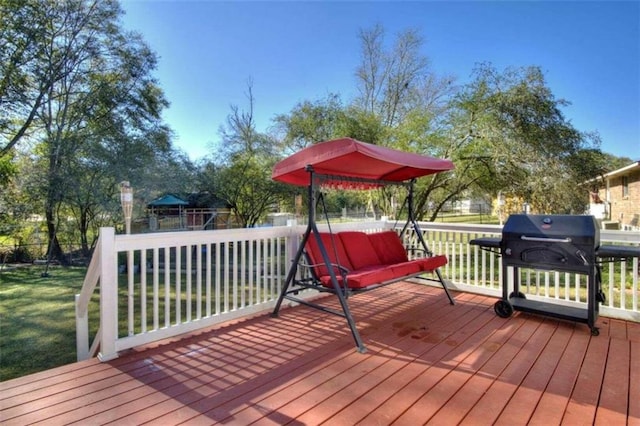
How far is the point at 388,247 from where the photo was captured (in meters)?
4.26

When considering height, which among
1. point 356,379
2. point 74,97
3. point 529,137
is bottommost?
point 356,379

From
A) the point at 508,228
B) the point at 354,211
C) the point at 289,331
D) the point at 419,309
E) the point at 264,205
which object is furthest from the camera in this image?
the point at 264,205

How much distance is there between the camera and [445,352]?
8.68 feet

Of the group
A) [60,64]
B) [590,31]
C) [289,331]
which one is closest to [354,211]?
[590,31]

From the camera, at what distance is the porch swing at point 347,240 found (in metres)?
2.91

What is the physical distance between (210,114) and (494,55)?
37.8 ft

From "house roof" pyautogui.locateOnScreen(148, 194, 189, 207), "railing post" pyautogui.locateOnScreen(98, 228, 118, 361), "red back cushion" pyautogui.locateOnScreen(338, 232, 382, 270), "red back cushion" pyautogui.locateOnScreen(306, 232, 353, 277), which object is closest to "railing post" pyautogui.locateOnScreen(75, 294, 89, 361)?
"railing post" pyautogui.locateOnScreen(98, 228, 118, 361)

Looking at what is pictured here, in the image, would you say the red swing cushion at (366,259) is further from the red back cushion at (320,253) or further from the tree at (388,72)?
the tree at (388,72)

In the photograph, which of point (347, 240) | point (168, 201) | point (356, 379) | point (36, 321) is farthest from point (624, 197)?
point (36, 321)

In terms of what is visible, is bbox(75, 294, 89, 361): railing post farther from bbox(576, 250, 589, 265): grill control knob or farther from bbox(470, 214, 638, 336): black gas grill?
bbox(576, 250, 589, 265): grill control knob

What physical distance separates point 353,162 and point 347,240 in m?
0.98

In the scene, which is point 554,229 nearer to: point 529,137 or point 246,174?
point 529,137

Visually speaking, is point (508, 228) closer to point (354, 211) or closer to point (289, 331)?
point (289, 331)

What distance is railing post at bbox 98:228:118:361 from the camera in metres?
2.44
